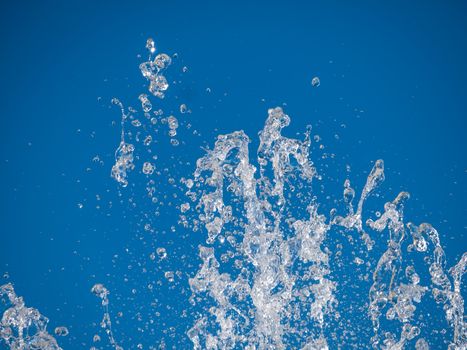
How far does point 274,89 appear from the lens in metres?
4.17

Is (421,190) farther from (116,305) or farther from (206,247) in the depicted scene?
(116,305)

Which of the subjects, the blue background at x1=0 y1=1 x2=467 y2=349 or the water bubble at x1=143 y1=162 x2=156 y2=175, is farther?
the blue background at x1=0 y1=1 x2=467 y2=349

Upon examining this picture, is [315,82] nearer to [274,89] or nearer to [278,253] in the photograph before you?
[274,89]

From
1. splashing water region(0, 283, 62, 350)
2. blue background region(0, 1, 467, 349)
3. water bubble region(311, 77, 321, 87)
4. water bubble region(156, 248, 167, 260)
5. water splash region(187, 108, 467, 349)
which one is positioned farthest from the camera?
blue background region(0, 1, 467, 349)

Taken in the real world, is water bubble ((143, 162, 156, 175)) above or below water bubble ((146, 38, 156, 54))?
below

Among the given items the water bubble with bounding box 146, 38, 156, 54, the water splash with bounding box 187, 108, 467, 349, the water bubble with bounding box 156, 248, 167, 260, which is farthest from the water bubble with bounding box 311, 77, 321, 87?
the water bubble with bounding box 156, 248, 167, 260

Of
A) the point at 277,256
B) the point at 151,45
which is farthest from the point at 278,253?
the point at 151,45

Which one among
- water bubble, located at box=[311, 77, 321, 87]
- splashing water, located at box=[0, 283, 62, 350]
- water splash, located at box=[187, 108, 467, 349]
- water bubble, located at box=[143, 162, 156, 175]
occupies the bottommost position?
splashing water, located at box=[0, 283, 62, 350]

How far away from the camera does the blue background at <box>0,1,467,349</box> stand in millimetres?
4137

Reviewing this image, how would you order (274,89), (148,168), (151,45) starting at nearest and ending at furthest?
1. (151,45)
2. (148,168)
3. (274,89)

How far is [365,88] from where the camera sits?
13.9 feet

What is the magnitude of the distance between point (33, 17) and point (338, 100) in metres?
3.08

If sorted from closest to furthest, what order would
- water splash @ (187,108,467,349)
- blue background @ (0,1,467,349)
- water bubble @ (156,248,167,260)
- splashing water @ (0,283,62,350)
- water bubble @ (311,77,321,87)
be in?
1. water splash @ (187,108,467,349)
2. splashing water @ (0,283,62,350)
3. water bubble @ (311,77,321,87)
4. water bubble @ (156,248,167,260)
5. blue background @ (0,1,467,349)

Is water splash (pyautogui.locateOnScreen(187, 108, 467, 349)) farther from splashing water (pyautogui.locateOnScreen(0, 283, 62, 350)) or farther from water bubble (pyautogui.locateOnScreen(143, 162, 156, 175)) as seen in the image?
splashing water (pyautogui.locateOnScreen(0, 283, 62, 350))
